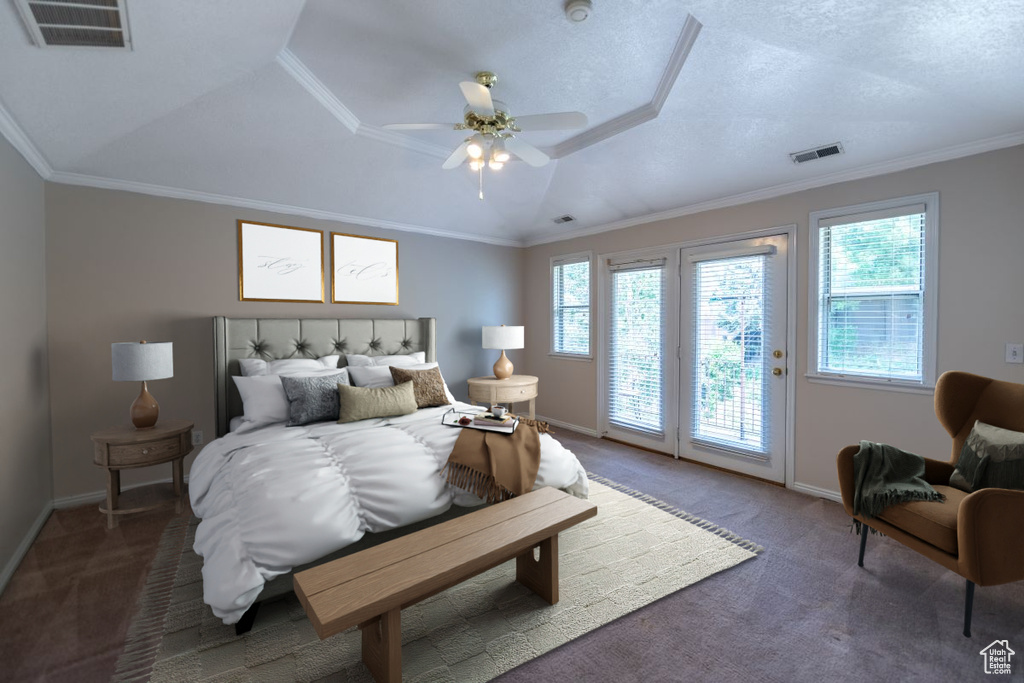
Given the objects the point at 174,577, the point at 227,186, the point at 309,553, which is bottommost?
the point at 174,577

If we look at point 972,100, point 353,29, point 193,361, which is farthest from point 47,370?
point 972,100

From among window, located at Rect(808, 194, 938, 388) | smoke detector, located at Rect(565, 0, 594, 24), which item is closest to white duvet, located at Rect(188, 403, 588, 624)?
window, located at Rect(808, 194, 938, 388)

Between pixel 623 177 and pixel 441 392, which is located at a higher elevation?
pixel 623 177

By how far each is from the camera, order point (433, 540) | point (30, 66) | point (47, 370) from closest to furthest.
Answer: point (433, 540) → point (30, 66) → point (47, 370)

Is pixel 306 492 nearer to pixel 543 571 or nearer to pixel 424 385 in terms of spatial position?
pixel 543 571

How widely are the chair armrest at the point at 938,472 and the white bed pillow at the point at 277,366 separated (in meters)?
3.92

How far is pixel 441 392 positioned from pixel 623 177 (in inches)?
94.7

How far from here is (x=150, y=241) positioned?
3299mm

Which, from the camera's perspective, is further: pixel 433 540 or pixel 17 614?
pixel 17 614

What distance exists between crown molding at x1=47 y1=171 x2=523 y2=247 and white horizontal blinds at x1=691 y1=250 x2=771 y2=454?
2.66 metres

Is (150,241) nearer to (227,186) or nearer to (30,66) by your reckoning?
(227,186)

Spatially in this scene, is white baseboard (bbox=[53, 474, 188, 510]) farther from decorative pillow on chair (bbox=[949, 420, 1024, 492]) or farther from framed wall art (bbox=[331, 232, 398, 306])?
decorative pillow on chair (bbox=[949, 420, 1024, 492])

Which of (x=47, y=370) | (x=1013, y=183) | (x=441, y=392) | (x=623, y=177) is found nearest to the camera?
(x=1013, y=183)

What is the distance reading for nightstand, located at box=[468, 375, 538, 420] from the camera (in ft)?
14.5
